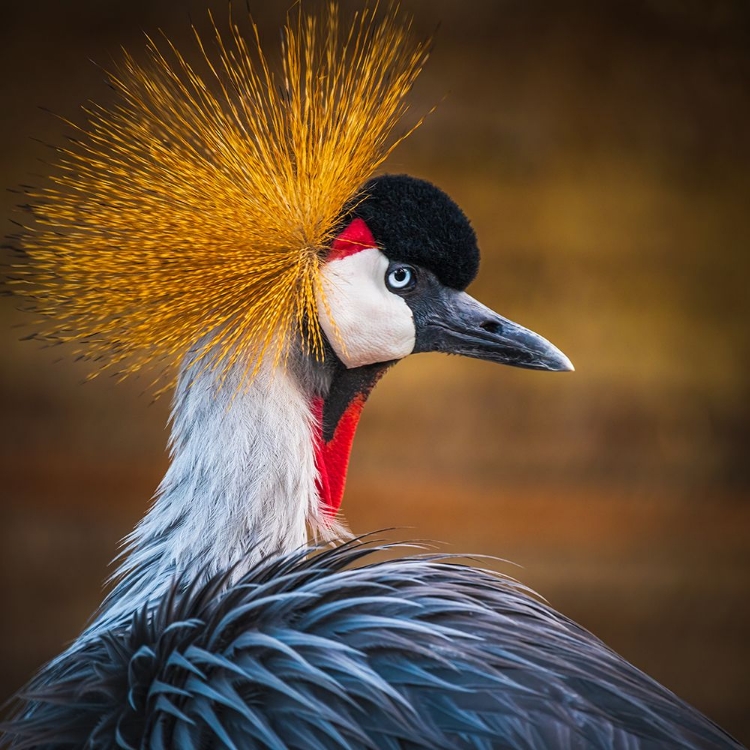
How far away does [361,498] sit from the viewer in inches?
128

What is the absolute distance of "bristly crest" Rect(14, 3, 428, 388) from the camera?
1.15m

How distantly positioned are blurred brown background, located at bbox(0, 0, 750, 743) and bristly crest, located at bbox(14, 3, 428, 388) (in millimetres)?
2033

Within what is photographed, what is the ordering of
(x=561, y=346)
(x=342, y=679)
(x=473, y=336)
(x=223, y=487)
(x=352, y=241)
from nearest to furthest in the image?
(x=342, y=679) < (x=223, y=487) < (x=352, y=241) < (x=473, y=336) < (x=561, y=346)

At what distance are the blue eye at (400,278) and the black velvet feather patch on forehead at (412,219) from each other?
14mm

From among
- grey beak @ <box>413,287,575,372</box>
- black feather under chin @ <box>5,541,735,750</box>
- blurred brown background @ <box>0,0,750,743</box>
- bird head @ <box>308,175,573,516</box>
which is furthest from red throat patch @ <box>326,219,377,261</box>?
blurred brown background @ <box>0,0,750,743</box>

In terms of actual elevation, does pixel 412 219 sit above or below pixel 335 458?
above

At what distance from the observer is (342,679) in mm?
924

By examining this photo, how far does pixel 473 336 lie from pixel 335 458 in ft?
0.84

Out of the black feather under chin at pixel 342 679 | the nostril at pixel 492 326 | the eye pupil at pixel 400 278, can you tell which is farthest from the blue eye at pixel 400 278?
the black feather under chin at pixel 342 679

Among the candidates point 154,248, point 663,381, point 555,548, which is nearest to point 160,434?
point 555,548

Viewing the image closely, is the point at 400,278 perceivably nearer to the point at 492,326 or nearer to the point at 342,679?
the point at 492,326

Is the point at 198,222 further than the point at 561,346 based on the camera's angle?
No

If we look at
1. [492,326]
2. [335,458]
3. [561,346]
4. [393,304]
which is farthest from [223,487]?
[561,346]

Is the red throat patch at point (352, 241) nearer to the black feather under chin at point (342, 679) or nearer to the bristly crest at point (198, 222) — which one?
the bristly crest at point (198, 222)
